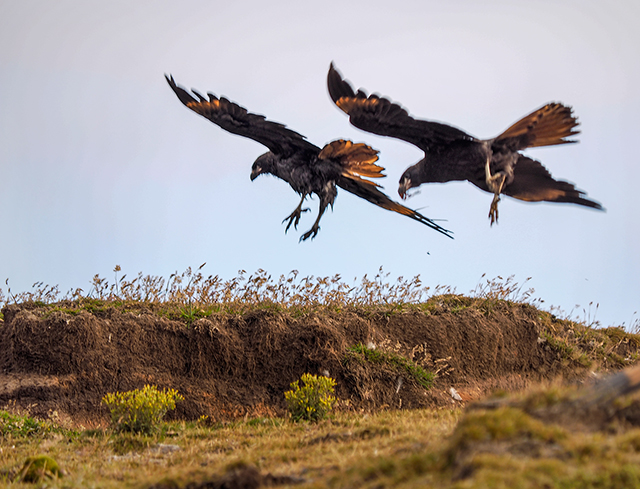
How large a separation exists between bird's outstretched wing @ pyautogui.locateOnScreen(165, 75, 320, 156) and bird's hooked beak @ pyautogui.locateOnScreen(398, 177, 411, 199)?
145cm

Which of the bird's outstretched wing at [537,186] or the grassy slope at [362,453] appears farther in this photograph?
the bird's outstretched wing at [537,186]

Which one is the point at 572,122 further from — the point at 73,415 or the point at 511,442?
the point at 73,415

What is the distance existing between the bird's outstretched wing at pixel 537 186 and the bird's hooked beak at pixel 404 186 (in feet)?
4.26

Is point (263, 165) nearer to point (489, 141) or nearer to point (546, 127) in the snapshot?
point (489, 141)

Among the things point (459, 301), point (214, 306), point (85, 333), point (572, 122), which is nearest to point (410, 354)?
point (459, 301)

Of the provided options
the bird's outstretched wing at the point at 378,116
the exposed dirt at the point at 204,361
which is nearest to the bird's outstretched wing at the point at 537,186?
the bird's outstretched wing at the point at 378,116

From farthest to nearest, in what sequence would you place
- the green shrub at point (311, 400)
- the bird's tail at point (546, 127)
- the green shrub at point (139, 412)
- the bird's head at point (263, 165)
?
the bird's head at point (263, 165) → the green shrub at point (311, 400) → the green shrub at point (139, 412) → the bird's tail at point (546, 127)

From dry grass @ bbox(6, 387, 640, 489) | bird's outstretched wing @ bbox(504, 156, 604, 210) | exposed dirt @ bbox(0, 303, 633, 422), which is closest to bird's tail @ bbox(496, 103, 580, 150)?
bird's outstretched wing @ bbox(504, 156, 604, 210)

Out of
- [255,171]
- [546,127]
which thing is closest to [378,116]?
[546,127]

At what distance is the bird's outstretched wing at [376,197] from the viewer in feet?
27.4

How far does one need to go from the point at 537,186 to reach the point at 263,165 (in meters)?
4.25

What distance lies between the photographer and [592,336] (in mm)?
11773

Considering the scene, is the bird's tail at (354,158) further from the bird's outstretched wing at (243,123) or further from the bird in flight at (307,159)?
the bird's outstretched wing at (243,123)

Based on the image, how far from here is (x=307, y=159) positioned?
854cm
